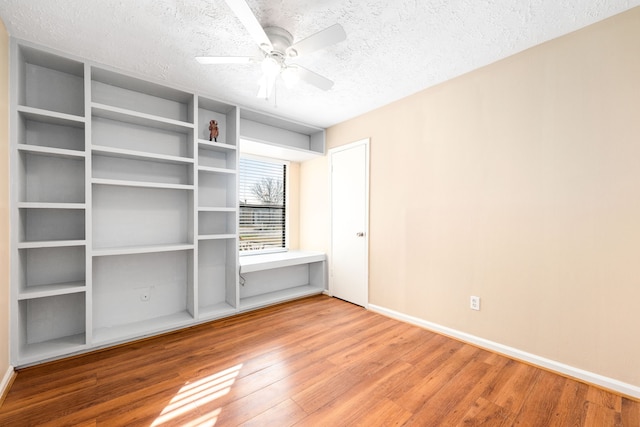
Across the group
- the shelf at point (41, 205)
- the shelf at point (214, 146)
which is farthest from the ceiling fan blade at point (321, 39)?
the shelf at point (41, 205)

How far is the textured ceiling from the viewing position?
1.72m

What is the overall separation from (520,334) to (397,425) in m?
1.40

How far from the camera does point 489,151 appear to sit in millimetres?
2396

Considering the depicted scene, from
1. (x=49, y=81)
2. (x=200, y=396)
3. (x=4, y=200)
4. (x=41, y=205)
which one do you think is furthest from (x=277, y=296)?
(x=49, y=81)

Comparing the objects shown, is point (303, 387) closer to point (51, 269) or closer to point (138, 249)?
point (138, 249)

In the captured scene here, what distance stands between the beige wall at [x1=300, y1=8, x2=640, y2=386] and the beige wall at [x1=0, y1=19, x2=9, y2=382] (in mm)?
3267

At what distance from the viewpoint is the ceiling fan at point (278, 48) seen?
5.14 feet

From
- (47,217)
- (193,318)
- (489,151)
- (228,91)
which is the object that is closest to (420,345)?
(489,151)

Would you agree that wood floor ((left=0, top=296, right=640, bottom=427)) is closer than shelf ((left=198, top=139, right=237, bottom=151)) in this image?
Yes

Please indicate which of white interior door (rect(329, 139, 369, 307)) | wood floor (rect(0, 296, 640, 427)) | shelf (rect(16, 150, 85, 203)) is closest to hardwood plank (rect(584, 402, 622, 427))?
wood floor (rect(0, 296, 640, 427))

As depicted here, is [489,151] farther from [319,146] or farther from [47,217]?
[47,217]

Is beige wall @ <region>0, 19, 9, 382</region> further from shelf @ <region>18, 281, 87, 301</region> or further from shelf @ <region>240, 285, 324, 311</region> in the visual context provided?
shelf @ <region>240, 285, 324, 311</region>

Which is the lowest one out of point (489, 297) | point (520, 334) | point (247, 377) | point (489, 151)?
point (247, 377)

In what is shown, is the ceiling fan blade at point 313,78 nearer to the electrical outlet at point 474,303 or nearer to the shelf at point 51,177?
the shelf at point 51,177
